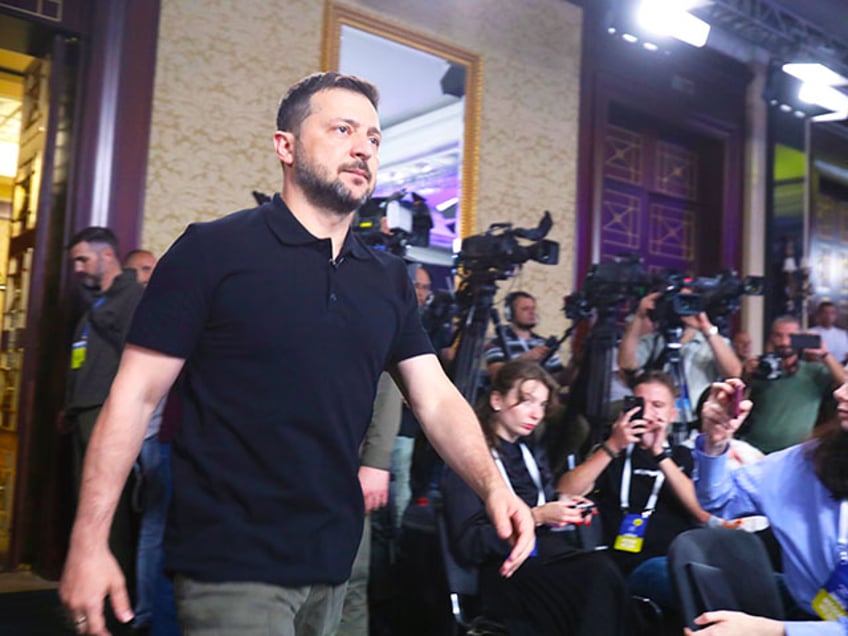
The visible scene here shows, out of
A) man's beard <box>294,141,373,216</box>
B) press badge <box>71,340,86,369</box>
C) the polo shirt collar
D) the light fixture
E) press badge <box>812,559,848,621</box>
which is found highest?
the light fixture

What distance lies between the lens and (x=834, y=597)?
1.61 meters

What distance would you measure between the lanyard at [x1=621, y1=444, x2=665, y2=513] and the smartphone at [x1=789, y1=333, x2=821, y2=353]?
1.48m

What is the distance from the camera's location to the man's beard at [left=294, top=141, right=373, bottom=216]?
4.23 feet

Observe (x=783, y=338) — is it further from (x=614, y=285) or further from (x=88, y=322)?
(x=88, y=322)

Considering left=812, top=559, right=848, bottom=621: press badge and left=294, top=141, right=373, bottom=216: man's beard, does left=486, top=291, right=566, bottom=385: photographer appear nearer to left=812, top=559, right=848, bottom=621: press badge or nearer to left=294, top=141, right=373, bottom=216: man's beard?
left=812, top=559, right=848, bottom=621: press badge

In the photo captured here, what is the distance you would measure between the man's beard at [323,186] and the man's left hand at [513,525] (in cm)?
49

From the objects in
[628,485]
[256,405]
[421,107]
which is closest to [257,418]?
[256,405]

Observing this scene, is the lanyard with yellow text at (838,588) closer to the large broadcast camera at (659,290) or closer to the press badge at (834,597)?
the press badge at (834,597)

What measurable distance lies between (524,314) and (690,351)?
0.85 meters

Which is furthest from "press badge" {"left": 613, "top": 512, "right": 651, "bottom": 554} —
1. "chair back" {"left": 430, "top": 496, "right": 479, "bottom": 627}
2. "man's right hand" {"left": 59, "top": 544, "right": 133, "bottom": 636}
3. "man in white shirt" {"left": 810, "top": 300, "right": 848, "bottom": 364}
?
"man in white shirt" {"left": 810, "top": 300, "right": 848, "bottom": 364}

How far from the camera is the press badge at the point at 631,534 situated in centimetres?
251

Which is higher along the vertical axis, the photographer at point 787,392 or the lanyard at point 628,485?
Result: the photographer at point 787,392

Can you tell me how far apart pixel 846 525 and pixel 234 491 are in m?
1.19

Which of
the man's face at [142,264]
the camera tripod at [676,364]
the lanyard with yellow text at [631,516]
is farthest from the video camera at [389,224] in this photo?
the camera tripod at [676,364]
